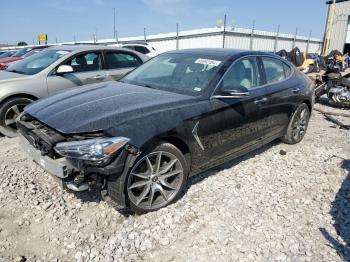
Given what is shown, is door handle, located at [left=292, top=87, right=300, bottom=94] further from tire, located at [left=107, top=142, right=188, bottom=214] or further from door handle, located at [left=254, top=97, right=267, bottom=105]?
tire, located at [left=107, top=142, right=188, bottom=214]

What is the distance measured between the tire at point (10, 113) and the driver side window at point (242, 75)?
3.66 metres

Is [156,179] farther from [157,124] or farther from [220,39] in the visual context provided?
[220,39]

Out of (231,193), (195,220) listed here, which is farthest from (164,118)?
(231,193)

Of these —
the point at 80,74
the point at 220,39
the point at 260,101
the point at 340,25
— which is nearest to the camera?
the point at 260,101

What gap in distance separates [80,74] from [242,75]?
3.41 meters

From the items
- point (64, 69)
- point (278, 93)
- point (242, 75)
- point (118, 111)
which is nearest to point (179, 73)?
point (242, 75)

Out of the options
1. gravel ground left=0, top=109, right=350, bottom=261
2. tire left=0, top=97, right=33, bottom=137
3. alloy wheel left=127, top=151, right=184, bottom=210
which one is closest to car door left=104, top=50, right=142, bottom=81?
tire left=0, top=97, right=33, bottom=137

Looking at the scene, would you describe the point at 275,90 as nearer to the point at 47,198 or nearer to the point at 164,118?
the point at 164,118

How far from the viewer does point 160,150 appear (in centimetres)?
302

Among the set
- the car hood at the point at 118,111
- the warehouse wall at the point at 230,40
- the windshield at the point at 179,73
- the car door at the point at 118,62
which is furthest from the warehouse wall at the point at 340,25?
the car hood at the point at 118,111

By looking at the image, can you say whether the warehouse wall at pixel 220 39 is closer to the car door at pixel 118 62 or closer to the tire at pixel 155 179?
the car door at pixel 118 62

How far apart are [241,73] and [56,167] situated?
99.1 inches

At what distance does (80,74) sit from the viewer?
239 inches

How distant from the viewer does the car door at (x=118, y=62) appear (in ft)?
21.3
